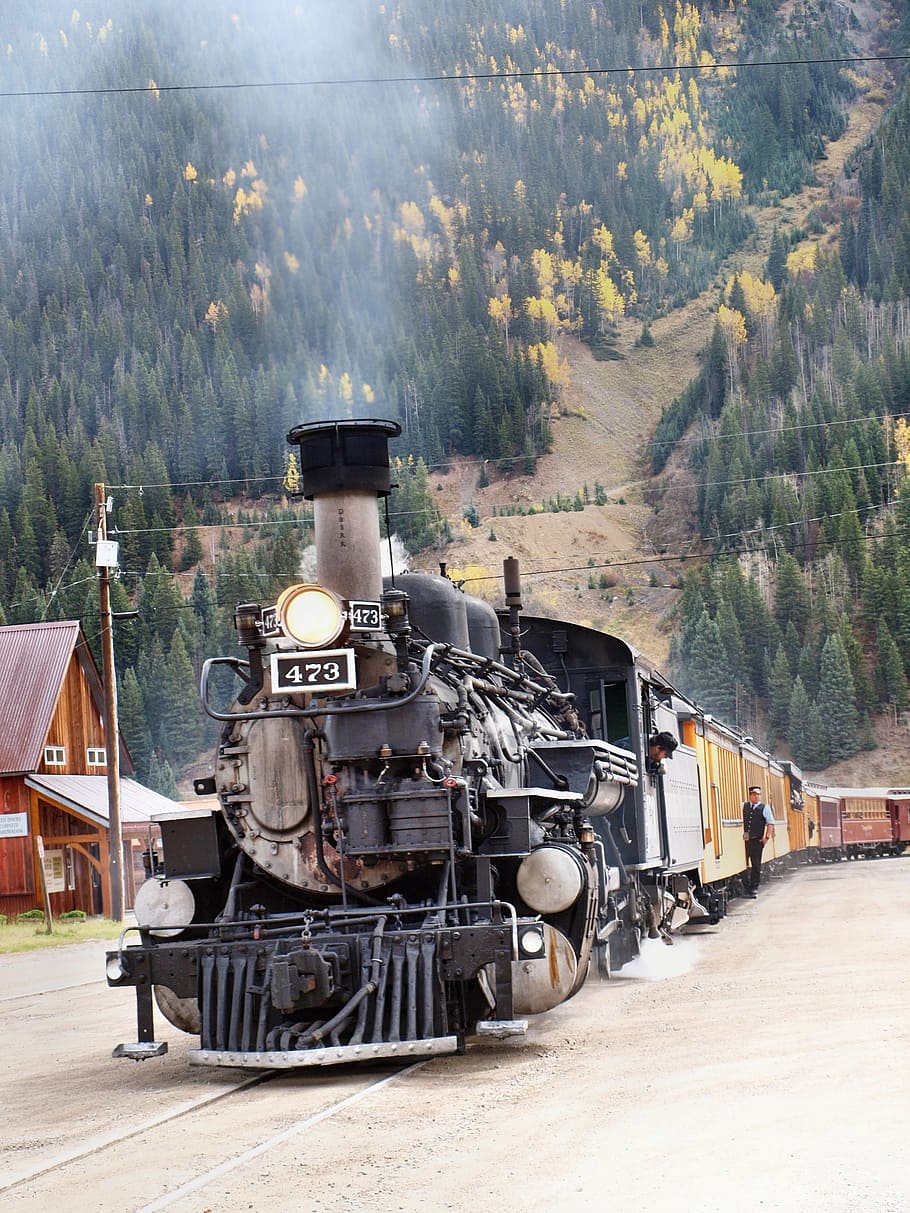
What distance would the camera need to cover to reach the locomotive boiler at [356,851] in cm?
841

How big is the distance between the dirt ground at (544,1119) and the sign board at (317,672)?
7.39 ft

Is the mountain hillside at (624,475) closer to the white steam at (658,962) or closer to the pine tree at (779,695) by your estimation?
the pine tree at (779,695)

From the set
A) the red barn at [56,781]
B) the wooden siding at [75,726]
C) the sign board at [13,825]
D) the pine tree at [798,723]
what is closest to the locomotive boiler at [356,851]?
the red barn at [56,781]

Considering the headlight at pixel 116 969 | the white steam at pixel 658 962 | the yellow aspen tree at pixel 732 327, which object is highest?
the yellow aspen tree at pixel 732 327

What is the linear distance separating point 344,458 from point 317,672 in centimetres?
175

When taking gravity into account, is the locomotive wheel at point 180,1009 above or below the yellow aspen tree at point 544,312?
below

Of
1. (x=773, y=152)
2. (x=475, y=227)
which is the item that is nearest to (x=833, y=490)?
(x=475, y=227)

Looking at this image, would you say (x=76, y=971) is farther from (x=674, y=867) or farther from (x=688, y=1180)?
(x=688, y=1180)

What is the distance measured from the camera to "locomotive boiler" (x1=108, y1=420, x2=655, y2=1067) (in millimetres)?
8414

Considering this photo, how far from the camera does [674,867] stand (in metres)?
15.8

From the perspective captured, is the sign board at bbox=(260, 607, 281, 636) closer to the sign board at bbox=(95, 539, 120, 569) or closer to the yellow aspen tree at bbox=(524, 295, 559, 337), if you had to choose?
the sign board at bbox=(95, 539, 120, 569)

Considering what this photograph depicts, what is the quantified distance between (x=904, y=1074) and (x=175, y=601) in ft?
257

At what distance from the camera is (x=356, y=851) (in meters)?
8.91

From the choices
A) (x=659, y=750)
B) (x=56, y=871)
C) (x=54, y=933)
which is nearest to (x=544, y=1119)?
(x=659, y=750)
